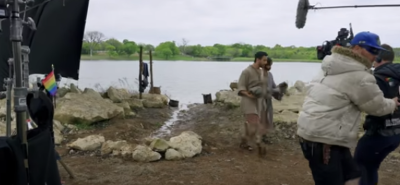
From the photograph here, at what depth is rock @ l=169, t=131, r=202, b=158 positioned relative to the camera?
5773 mm

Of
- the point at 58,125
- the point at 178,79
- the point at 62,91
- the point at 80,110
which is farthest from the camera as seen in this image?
the point at 178,79

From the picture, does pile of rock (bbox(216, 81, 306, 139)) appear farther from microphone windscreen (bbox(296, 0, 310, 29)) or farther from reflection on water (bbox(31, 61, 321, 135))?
microphone windscreen (bbox(296, 0, 310, 29))

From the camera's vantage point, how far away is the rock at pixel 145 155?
214 inches

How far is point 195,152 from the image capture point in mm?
5887

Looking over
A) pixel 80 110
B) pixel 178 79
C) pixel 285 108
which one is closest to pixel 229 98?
pixel 285 108

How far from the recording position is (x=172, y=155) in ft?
18.3

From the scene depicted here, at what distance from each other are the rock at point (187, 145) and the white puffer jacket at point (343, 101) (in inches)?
127

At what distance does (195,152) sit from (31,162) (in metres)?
3.83

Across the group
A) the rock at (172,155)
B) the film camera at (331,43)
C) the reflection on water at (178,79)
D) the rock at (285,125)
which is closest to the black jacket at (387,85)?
the film camera at (331,43)

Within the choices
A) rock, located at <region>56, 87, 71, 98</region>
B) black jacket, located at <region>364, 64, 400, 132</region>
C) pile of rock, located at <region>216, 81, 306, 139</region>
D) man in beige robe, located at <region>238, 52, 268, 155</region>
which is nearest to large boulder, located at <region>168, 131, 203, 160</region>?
man in beige robe, located at <region>238, 52, 268, 155</region>

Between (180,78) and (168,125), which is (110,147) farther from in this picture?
(180,78)

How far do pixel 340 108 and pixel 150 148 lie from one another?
3.52 meters

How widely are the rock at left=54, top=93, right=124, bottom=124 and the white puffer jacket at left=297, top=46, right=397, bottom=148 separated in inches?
237

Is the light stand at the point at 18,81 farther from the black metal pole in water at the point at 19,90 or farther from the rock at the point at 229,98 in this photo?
the rock at the point at 229,98
